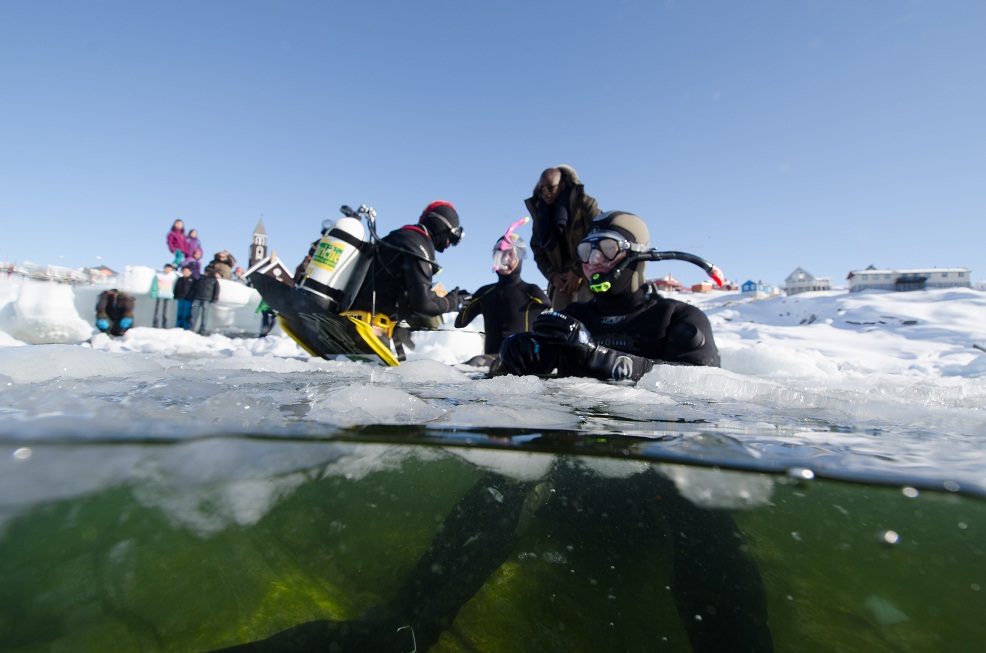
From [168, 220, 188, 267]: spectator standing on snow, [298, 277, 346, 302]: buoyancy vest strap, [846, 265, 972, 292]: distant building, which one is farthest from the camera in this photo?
[846, 265, 972, 292]: distant building

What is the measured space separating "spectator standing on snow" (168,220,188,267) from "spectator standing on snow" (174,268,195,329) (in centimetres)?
163

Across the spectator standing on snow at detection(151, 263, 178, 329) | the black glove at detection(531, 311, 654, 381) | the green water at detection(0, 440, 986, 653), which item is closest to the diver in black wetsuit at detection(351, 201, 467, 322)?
the black glove at detection(531, 311, 654, 381)

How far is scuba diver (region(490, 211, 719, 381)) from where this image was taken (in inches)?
108

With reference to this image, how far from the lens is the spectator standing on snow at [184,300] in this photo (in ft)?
33.1

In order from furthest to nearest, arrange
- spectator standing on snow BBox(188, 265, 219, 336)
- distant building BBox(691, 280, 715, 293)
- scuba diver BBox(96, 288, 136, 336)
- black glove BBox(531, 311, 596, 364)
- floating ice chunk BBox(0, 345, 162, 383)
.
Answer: distant building BBox(691, 280, 715, 293) → spectator standing on snow BBox(188, 265, 219, 336) → scuba diver BBox(96, 288, 136, 336) → black glove BBox(531, 311, 596, 364) → floating ice chunk BBox(0, 345, 162, 383)

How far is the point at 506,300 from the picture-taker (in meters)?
5.11

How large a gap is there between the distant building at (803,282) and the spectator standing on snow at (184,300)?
169ft

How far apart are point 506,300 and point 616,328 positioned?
1761 mm

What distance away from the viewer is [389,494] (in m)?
1.60

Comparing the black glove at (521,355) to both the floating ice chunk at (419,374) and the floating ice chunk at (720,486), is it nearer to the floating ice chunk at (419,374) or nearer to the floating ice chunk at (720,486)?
the floating ice chunk at (419,374)

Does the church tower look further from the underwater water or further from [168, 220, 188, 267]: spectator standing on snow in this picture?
the underwater water

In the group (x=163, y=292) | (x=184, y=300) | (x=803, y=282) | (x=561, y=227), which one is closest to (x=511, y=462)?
(x=561, y=227)

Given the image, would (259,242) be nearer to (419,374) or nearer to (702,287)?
(702,287)

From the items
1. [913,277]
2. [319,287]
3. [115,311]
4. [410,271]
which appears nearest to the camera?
[319,287]
